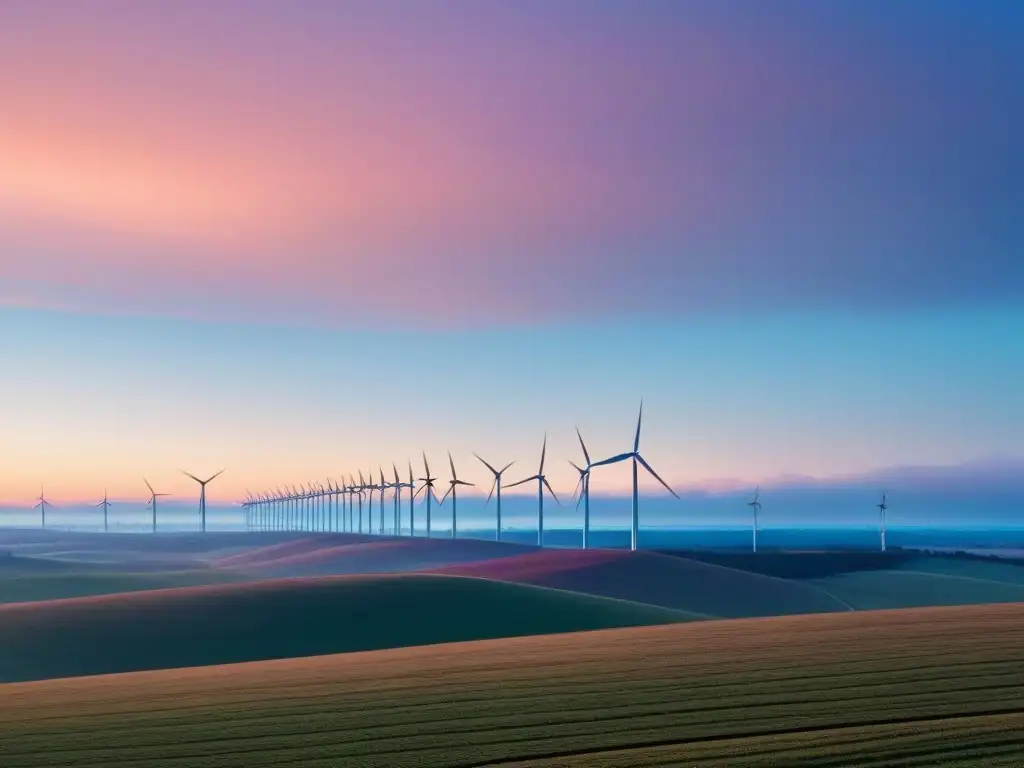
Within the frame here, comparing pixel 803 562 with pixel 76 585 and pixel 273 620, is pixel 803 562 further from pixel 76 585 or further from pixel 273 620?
pixel 273 620

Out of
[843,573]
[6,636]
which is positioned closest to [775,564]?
[843,573]

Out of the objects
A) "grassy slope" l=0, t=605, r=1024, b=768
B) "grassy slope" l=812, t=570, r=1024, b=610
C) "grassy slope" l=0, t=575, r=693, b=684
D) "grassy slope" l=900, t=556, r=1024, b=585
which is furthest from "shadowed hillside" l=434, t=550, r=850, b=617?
"grassy slope" l=0, t=605, r=1024, b=768

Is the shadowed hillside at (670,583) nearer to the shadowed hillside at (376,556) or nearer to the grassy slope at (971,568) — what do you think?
the grassy slope at (971,568)

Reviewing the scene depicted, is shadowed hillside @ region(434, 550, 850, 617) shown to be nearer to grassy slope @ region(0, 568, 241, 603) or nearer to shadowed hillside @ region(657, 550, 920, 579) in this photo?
shadowed hillside @ region(657, 550, 920, 579)

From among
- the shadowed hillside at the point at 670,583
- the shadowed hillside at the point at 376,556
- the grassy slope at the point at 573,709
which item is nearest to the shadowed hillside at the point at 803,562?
the shadowed hillside at the point at 670,583

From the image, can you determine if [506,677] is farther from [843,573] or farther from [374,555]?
[374,555]

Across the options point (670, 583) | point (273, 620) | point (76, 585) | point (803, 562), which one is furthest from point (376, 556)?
point (273, 620)
